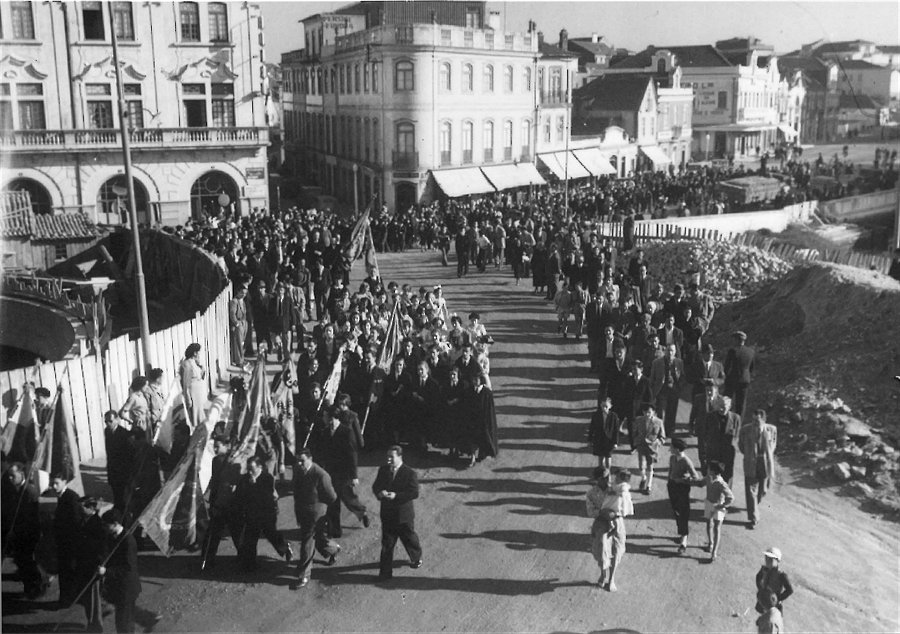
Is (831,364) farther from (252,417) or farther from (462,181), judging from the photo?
(462,181)

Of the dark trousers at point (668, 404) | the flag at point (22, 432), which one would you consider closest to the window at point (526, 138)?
the dark trousers at point (668, 404)

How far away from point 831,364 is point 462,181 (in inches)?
1208

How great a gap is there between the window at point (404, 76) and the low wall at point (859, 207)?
75.8ft

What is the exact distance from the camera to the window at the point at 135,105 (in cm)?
3812

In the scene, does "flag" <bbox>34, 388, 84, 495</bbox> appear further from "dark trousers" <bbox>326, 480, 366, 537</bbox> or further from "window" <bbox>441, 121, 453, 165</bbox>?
"window" <bbox>441, 121, 453, 165</bbox>

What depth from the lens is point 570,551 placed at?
36.6ft

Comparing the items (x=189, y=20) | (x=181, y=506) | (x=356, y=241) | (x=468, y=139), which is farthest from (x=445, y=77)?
(x=181, y=506)

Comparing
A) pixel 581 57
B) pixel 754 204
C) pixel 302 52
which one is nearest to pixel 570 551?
pixel 754 204

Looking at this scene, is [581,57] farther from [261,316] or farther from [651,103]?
[261,316]

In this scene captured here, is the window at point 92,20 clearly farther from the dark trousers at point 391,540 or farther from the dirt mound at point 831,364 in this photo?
the dark trousers at point 391,540

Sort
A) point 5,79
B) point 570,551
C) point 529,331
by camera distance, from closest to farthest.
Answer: point 570,551, point 529,331, point 5,79

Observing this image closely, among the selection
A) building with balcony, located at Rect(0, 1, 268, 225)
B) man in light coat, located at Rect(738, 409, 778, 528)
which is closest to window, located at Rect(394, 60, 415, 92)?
building with balcony, located at Rect(0, 1, 268, 225)

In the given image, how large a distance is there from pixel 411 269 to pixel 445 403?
17.4 metres

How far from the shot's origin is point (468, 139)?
47469 mm
